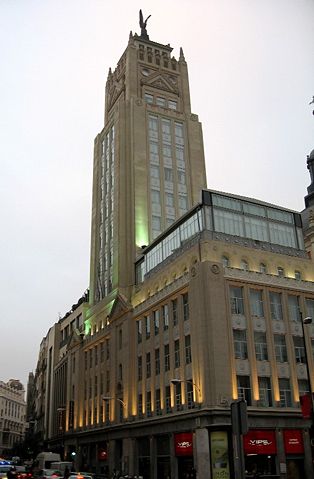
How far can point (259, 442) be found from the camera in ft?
148

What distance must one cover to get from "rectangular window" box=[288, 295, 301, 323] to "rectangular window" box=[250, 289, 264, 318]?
3.37 metres

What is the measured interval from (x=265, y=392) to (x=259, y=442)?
444 cm

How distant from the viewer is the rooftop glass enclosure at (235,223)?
56.2 m

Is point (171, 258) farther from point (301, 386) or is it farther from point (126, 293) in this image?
point (301, 386)

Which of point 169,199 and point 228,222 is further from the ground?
point 169,199

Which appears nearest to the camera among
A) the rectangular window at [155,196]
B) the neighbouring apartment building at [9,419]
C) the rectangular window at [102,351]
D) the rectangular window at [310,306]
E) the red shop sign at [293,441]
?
the red shop sign at [293,441]

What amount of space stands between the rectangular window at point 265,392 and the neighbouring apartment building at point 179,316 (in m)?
0.10

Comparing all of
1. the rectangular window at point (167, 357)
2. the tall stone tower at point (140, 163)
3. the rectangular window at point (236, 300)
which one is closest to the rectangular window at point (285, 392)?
the rectangular window at point (236, 300)

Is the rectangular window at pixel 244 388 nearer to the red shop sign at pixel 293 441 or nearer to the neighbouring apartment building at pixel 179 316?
the neighbouring apartment building at pixel 179 316

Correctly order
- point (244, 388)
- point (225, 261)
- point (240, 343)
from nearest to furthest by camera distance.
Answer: point (244, 388)
point (240, 343)
point (225, 261)

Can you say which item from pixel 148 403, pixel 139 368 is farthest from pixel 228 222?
pixel 148 403

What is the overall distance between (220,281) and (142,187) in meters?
31.4

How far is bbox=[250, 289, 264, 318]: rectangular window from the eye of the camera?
50.7m

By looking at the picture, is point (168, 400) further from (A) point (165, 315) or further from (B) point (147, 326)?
(B) point (147, 326)
